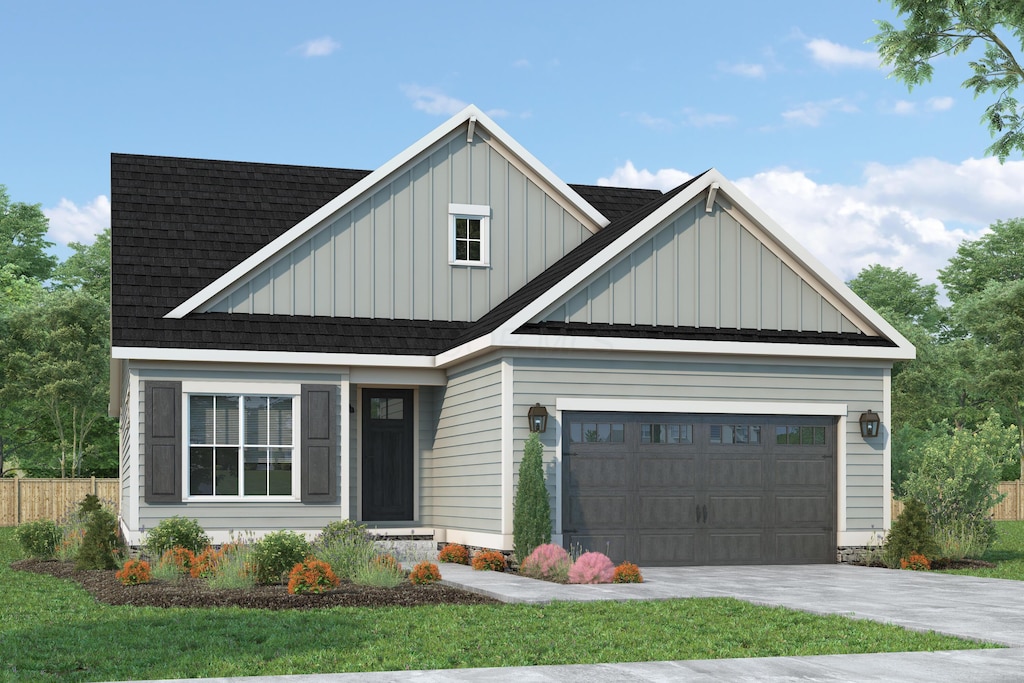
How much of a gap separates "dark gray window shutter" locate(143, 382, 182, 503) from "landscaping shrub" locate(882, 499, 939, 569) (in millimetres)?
10448

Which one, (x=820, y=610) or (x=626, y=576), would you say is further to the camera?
(x=626, y=576)

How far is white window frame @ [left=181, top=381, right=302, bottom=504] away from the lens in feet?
58.0

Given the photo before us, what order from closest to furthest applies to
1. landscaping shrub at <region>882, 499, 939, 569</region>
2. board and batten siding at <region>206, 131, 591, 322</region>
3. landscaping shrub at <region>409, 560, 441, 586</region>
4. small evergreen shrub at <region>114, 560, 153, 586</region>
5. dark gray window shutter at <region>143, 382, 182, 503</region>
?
landscaping shrub at <region>409, 560, 441, 586</region>
small evergreen shrub at <region>114, 560, 153, 586</region>
landscaping shrub at <region>882, 499, 939, 569</region>
dark gray window shutter at <region>143, 382, 182, 503</region>
board and batten siding at <region>206, 131, 591, 322</region>

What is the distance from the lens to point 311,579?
12.6m

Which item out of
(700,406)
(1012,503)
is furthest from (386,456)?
(1012,503)

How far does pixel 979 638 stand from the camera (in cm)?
956

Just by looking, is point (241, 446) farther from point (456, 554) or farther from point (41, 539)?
point (41, 539)

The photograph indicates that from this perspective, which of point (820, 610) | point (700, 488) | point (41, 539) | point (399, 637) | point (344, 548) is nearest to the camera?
point (399, 637)

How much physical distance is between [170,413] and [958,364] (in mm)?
39846

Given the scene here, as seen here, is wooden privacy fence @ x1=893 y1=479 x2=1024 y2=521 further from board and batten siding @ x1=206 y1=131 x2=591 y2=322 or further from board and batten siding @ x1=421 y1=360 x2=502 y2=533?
board and batten siding @ x1=421 y1=360 x2=502 y2=533

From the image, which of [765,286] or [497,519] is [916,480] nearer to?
[765,286]

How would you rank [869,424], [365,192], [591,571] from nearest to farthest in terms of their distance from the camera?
[591,571] → [869,424] → [365,192]

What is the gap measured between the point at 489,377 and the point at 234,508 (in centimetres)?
434

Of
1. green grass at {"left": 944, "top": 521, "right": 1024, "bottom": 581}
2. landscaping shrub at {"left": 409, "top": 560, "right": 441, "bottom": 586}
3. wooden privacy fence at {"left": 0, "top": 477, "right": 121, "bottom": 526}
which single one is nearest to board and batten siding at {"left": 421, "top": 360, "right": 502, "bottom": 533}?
landscaping shrub at {"left": 409, "top": 560, "right": 441, "bottom": 586}
